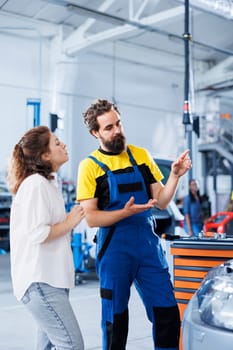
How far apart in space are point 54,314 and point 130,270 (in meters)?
0.59

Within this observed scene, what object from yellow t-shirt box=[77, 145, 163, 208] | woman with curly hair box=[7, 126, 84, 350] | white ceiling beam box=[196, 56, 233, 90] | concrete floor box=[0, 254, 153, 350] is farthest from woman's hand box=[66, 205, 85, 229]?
white ceiling beam box=[196, 56, 233, 90]

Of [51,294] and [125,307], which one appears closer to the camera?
[51,294]

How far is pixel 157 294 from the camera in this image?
8.96 feet

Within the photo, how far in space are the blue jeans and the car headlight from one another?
565 millimetres

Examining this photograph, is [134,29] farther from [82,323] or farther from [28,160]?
[28,160]

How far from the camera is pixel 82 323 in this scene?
4.94 meters

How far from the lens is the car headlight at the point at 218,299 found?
1824 mm

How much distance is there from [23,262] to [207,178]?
44.3 feet

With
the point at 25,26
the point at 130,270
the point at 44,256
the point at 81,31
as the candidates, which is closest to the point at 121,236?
the point at 130,270

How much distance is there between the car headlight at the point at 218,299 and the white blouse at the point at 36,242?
604mm

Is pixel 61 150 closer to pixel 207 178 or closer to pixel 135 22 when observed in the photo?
pixel 135 22

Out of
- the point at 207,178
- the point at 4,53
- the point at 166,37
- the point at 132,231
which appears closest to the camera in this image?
the point at 132,231

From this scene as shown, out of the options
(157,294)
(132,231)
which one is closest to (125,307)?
(157,294)

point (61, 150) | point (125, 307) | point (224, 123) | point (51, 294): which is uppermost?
point (224, 123)
